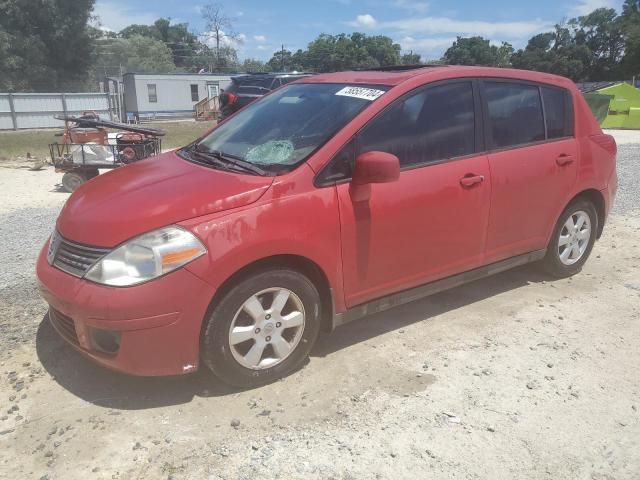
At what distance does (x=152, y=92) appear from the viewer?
1485 inches

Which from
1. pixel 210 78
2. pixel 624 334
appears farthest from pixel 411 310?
pixel 210 78

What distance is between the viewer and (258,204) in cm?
297

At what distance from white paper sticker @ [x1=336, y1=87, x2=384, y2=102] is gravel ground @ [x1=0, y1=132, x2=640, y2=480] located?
1.66m

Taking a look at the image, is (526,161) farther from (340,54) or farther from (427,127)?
(340,54)

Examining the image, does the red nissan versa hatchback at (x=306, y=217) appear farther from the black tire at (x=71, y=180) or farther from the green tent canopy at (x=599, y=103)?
the green tent canopy at (x=599, y=103)

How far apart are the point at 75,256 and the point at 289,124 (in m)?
1.60

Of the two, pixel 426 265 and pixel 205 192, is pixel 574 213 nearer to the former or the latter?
pixel 426 265

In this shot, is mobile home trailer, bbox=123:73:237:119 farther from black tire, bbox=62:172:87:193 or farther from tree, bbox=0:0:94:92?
black tire, bbox=62:172:87:193

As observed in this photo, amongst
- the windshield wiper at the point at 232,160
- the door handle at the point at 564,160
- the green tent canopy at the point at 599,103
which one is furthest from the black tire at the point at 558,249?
the green tent canopy at the point at 599,103

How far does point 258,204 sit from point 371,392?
1279 millimetres

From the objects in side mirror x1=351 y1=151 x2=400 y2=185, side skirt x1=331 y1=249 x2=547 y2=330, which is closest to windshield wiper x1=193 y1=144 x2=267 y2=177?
side mirror x1=351 y1=151 x2=400 y2=185

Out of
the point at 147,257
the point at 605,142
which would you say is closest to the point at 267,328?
the point at 147,257

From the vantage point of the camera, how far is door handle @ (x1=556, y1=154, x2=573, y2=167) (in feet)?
14.4

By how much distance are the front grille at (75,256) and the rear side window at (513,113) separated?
112 inches
